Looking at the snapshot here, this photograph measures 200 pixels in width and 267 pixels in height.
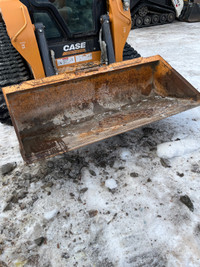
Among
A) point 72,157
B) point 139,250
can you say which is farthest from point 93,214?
point 72,157

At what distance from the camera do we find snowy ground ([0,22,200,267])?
1611 mm

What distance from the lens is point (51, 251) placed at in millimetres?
1646

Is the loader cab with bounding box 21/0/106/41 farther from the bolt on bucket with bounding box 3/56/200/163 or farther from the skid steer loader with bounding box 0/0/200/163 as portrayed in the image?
the bolt on bucket with bounding box 3/56/200/163

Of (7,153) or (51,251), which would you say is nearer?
(51,251)

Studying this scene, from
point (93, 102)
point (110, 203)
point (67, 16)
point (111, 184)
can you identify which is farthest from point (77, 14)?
point (110, 203)

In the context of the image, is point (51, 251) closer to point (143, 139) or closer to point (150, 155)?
point (150, 155)

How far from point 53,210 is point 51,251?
34 cm

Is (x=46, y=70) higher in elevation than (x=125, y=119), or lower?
higher

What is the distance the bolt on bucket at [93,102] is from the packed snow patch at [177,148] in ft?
1.14

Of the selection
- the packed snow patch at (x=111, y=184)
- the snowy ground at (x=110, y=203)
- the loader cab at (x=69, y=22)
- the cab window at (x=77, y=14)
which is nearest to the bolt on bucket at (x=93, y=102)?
the snowy ground at (x=110, y=203)

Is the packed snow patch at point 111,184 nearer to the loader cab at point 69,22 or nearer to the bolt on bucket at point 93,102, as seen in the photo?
the bolt on bucket at point 93,102

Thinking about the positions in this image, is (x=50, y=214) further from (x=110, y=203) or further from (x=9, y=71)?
(x=9, y=71)

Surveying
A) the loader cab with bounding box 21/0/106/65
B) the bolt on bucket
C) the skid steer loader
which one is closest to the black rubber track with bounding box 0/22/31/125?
the skid steer loader

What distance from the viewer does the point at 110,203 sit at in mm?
1951
